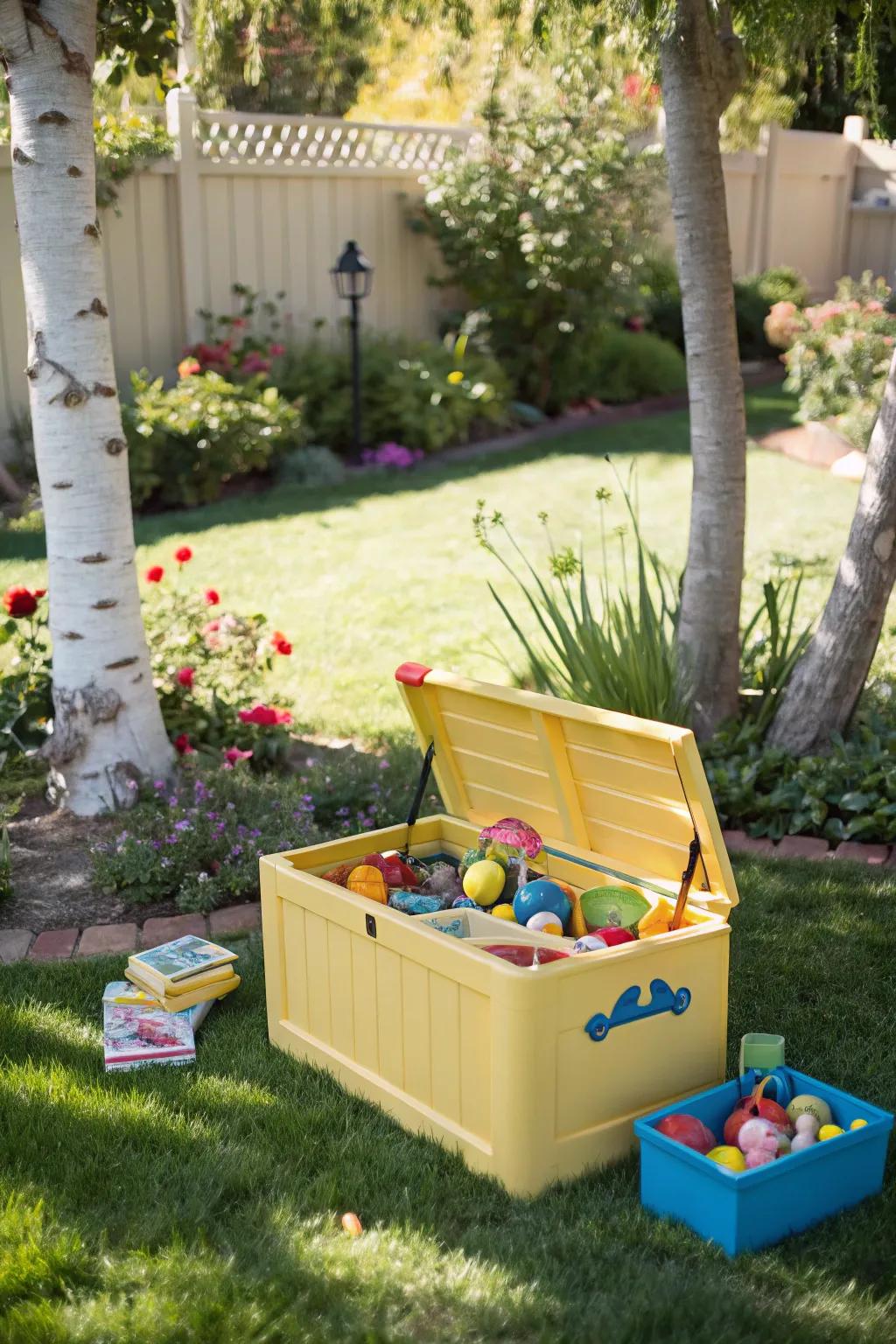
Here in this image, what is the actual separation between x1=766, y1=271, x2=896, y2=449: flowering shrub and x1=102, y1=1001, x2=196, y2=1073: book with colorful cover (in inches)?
299

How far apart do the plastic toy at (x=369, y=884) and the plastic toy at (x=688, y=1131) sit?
84cm

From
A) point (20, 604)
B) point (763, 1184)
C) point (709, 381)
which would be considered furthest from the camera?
point (709, 381)

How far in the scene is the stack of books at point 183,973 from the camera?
10.8ft

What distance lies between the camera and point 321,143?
11250 mm

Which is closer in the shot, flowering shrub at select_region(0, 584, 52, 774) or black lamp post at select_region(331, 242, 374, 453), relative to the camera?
flowering shrub at select_region(0, 584, 52, 774)

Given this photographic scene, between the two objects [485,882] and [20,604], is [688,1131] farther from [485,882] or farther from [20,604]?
[20,604]

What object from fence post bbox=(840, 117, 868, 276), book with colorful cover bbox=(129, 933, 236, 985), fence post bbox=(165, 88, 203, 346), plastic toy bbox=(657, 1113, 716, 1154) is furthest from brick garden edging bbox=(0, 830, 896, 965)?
fence post bbox=(840, 117, 868, 276)

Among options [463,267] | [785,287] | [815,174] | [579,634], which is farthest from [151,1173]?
[815,174]

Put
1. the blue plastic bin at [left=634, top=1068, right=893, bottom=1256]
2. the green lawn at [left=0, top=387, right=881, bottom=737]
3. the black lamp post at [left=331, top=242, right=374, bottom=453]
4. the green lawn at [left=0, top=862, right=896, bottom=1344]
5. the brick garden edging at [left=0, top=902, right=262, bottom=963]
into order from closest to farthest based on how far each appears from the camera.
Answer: the green lawn at [left=0, top=862, right=896, bottom=1344] → the blue plastic bin at [left=634, top=1068, right=893, bottom=1256] → the brick garden edging at [left=0, top=902, right=262, bottom=963] → the green lawn at [left=0, top=387, right=881, bottom=737] → the black lamp post at [left=331, top=242, right=374, bottom=453]

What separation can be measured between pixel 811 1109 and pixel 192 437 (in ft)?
22.5

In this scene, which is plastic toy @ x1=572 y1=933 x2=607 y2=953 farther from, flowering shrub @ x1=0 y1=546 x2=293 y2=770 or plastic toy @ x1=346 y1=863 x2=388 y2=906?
flowering shrub @ x1=0 y1=546 x2=293 y2=770

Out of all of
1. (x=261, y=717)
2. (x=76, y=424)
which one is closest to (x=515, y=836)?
(x=261, y=717)

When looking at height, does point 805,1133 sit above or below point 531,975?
below

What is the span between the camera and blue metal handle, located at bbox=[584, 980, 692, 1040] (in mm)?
2629
